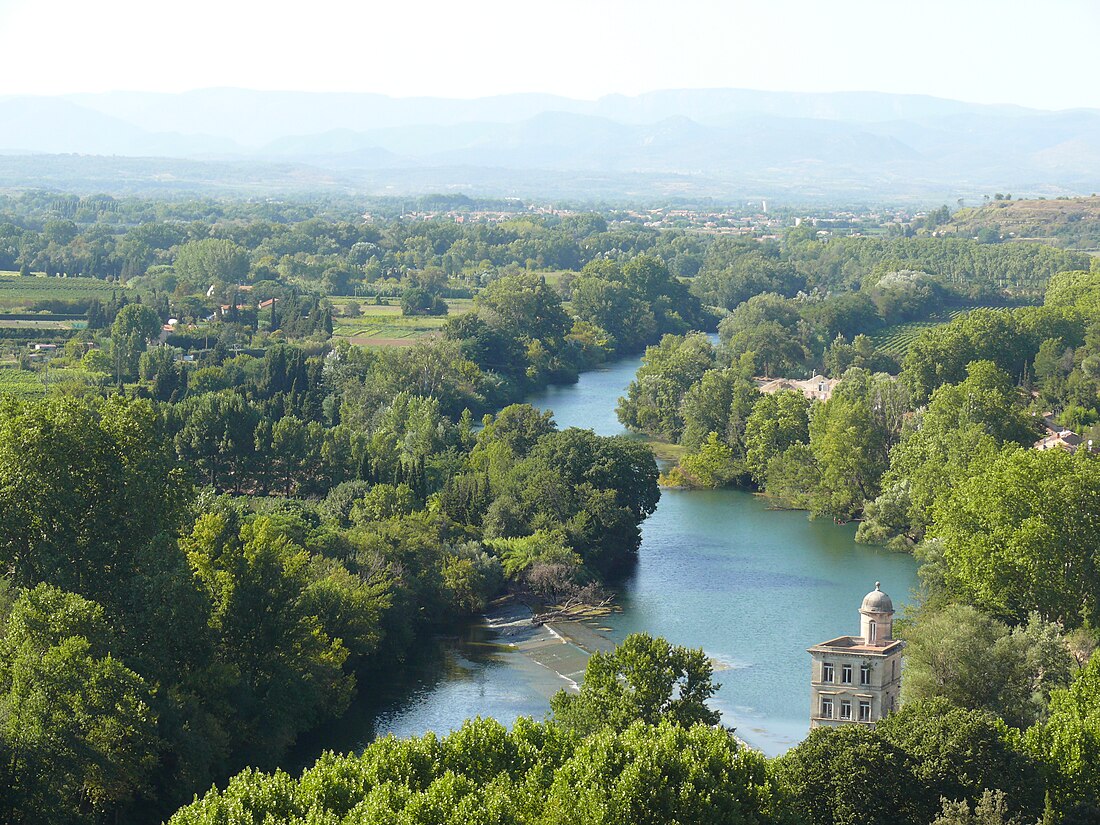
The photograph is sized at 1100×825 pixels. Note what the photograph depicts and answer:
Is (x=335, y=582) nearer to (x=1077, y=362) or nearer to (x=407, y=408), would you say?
(x=407, y=408)

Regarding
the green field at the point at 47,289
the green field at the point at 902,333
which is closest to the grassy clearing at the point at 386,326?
the green field at the point at 47,289

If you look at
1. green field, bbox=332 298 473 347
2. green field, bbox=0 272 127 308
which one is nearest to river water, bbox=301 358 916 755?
green field, bbox=332 298 473 347

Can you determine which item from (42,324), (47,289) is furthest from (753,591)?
(47,289)

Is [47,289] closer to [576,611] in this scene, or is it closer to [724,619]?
[576,611]

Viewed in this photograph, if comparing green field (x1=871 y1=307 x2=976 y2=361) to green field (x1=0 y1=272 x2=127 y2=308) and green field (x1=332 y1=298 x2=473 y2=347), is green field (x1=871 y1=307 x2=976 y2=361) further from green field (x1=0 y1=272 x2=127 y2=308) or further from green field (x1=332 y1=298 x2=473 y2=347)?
green field (x1=0 y1=272 x2=127 y2=308)

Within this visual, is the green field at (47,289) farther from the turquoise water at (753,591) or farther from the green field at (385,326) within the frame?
the turquoise water at (753,591)

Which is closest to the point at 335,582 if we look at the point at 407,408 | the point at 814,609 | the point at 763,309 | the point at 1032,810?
the point at 814,609
